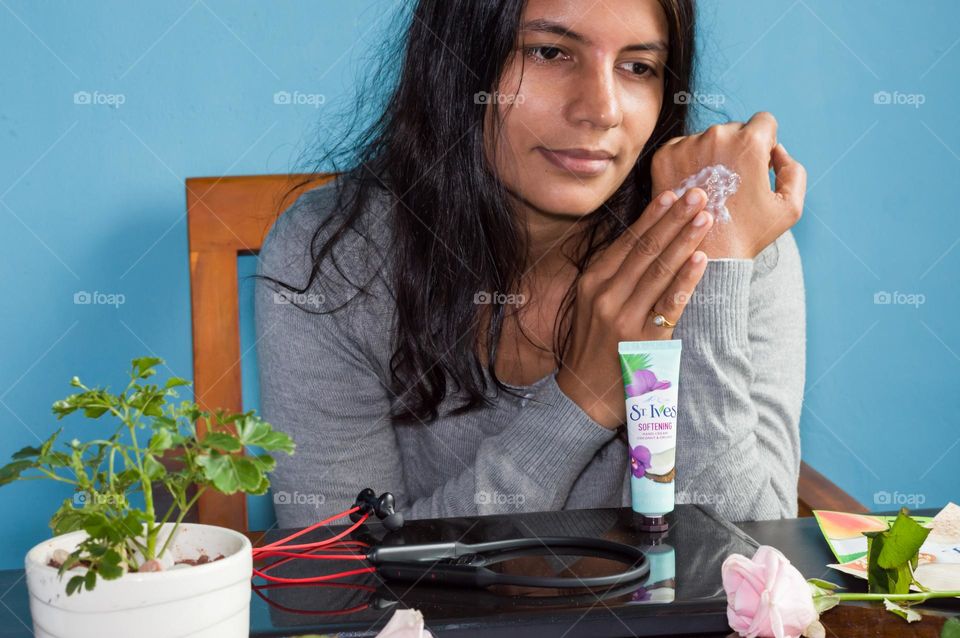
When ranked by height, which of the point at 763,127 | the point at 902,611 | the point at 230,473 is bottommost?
the point at 902,611

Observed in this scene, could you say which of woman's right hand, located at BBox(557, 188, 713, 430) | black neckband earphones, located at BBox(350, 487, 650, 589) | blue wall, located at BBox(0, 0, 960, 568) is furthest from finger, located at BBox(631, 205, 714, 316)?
blue wall, located at BBox(0, 0, 960, 568)

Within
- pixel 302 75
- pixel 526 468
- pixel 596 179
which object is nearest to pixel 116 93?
pixel 302 75

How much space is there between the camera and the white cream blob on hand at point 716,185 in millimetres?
1020

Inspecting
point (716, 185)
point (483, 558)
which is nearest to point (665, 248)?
point (716, 185)

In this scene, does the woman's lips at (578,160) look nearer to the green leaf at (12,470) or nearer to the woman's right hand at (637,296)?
the woman's right hand at (637,296)

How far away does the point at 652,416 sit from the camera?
0.72m

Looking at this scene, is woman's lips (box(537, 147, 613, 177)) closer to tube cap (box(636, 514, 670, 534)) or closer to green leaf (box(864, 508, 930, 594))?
tube cap (box(636, 514, 670, 534))

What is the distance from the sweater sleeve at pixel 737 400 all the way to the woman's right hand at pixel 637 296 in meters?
0.04

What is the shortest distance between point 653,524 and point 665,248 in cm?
33

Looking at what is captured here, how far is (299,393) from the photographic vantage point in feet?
3.39

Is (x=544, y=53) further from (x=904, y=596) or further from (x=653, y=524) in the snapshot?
(x=904, y=596)

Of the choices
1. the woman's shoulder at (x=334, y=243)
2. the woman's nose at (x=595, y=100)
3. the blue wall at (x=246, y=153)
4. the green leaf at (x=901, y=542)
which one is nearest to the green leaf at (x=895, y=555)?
the green leaf at (x=901, y=542)

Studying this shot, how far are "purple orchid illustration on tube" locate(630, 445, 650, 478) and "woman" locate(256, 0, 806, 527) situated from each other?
18 centimetres

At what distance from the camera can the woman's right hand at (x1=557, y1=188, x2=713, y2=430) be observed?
0.92m
